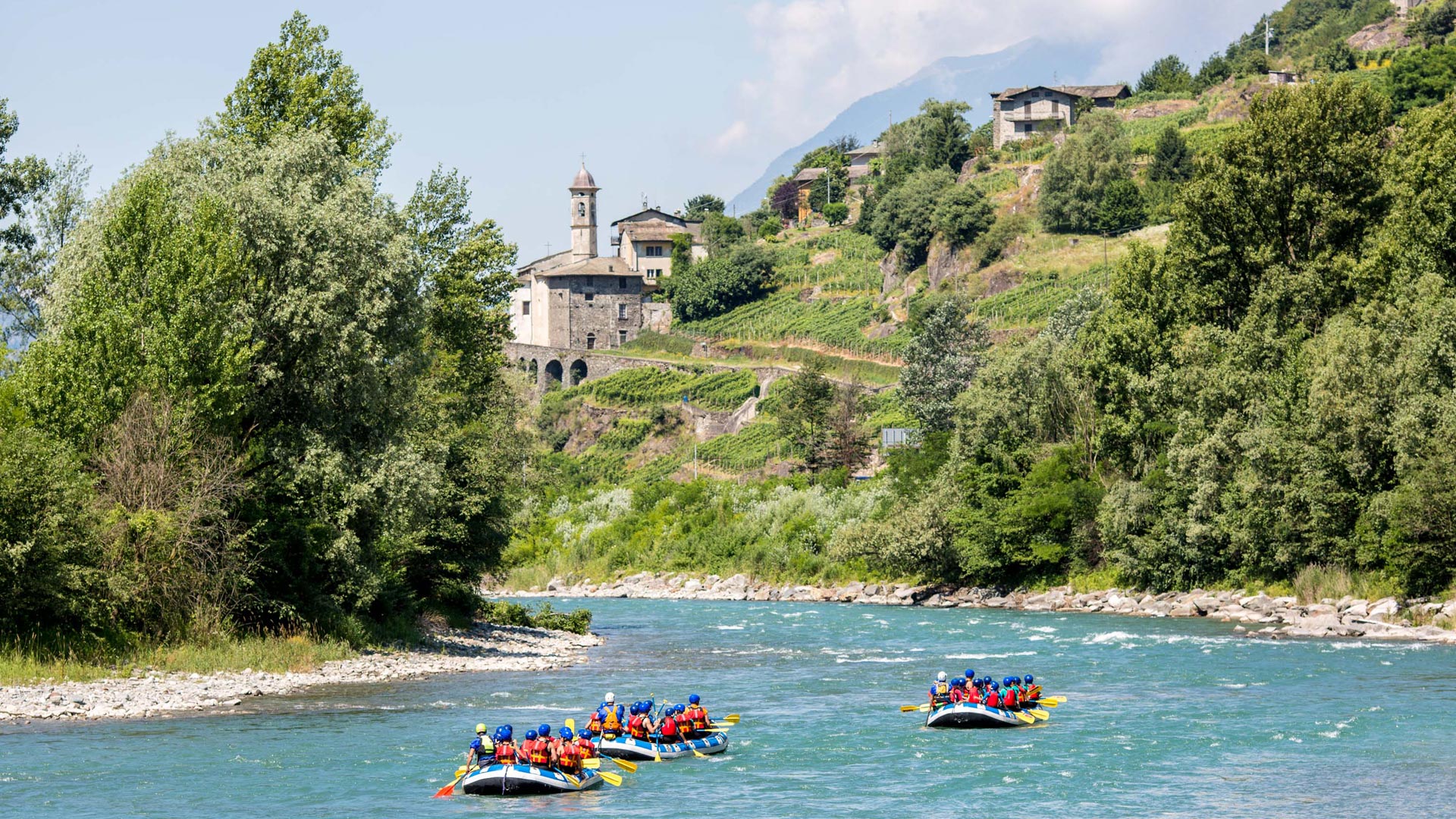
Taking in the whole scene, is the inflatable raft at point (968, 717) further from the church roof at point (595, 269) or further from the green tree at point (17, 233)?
the church roof at point (595, 269)

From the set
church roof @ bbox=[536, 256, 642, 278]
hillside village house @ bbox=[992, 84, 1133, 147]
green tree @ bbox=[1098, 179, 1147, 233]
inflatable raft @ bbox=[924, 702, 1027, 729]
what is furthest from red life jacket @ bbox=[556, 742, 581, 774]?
hillside village house @ bbox=[992, 84, 1133, 147]

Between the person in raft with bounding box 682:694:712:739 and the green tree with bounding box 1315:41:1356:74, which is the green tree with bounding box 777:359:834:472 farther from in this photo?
the person in raft with bounding box 682:694:712:739

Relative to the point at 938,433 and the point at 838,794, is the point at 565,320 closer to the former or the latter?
the point at 938,433

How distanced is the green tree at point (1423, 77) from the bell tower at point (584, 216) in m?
87.5

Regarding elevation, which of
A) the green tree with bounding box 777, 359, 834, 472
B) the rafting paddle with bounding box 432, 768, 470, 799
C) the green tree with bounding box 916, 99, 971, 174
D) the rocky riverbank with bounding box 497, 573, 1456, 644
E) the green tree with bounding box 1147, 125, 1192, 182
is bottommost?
the rafting paddle with bounding box 432, 768, 470, 799

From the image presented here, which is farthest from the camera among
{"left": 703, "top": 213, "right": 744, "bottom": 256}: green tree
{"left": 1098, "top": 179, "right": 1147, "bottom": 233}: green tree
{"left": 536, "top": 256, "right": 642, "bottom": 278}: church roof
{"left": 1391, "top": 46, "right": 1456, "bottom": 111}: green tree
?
{"left": 703, "top": 213, "right": 744, "bottom": 256}: green tree

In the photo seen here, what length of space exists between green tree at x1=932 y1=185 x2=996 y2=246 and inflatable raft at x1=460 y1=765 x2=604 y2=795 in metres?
115

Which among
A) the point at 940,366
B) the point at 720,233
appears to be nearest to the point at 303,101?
the point at 940,366

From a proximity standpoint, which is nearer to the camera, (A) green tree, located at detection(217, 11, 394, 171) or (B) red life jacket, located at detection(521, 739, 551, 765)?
(B) red life jacket, located at detection(521, 739, 551, 765)

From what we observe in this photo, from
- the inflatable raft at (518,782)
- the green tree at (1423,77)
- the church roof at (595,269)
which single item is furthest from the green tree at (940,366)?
the church roof at (595,269)

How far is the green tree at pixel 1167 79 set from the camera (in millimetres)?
167250

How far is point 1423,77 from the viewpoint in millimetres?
119500

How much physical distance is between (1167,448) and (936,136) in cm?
10837

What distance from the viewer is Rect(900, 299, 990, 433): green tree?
9300 centimetres
